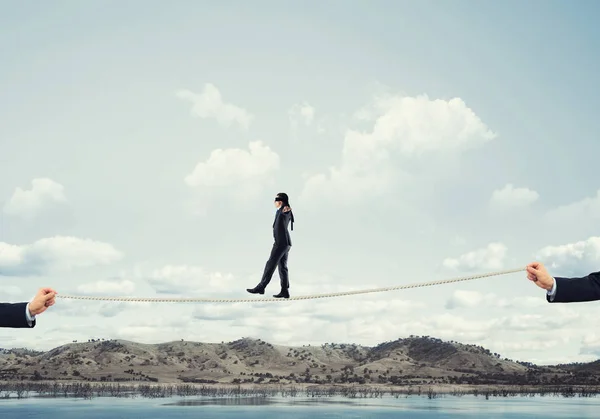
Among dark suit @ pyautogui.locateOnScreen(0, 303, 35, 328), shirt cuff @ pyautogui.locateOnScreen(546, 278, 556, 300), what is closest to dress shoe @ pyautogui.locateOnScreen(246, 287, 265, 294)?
dark suit @ pyautogui.locateOnScreen(0, 303, 35, 328)

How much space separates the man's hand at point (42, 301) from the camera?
633 cm

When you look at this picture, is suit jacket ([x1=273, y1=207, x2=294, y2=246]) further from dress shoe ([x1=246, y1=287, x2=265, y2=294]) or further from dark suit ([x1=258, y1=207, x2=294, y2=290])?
dress shoe ([x1=246, y1=287, x2=265, y2=294])

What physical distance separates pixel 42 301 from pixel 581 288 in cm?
468

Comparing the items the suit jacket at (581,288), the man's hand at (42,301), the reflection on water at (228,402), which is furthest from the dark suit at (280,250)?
the reflection on water at (228,402)

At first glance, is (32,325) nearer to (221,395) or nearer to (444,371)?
(221,395)

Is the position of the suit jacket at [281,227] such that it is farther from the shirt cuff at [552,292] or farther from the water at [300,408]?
the water at [300,408]

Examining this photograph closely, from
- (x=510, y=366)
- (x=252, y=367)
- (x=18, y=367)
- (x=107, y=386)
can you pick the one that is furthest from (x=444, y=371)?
(x=18, y=367)

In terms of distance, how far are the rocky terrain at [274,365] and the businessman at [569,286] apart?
117 m

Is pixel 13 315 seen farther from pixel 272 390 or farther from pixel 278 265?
pixel 272 390

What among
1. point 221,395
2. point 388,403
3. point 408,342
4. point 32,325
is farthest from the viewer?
point 408,342

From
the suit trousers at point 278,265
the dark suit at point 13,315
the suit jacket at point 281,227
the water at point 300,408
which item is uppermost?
the suit jacket at point 281,227

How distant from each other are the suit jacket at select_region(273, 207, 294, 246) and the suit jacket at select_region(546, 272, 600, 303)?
6903 millimetres

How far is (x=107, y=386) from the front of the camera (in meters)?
109

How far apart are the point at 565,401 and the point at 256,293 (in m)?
92.9
